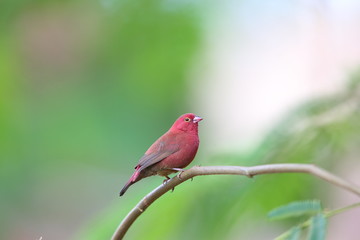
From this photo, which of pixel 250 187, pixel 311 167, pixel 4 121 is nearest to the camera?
pixel 311 167

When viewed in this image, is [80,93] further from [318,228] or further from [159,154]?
[318,228]

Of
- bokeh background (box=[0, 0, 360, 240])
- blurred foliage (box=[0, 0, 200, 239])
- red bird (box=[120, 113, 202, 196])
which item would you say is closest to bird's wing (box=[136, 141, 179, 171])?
red bird (box=[120, 113, 202, 196])

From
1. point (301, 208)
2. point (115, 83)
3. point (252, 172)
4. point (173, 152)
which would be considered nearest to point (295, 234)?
point (301, 208)

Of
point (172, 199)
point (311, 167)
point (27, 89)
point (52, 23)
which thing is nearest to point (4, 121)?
point (27, 89)

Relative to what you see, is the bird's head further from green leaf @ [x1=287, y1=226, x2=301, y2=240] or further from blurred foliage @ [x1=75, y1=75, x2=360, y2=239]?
blurred foliage @ [x1=75, y1=75, x2=360, y2=239]

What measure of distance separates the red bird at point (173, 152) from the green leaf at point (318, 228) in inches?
16.3

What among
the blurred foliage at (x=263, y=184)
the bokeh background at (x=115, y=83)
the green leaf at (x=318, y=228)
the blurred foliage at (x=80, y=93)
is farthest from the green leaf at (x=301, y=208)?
the blurred foliage at (x=80, y=93)

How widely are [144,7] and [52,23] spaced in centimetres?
104

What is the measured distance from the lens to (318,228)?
0.91 metres

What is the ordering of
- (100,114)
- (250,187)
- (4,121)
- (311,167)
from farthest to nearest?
(100,114), (4,121), (250,187), (311,167)

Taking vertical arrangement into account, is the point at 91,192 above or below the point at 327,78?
below

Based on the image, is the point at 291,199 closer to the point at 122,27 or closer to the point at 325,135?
the point at 325,135

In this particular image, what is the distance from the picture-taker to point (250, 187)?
80.0 inches

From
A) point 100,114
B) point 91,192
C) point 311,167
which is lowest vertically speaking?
point 91,192
